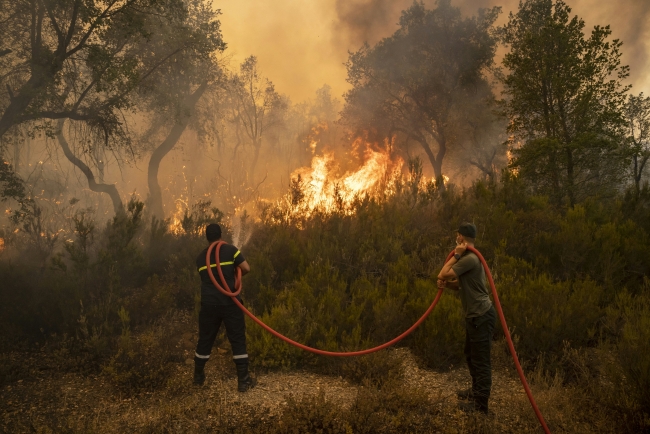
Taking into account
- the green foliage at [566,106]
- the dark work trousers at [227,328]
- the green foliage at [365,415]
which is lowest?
the green foliage at [365,415]

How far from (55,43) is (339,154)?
18.0 meters

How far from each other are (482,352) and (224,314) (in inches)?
121

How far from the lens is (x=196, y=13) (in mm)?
22094

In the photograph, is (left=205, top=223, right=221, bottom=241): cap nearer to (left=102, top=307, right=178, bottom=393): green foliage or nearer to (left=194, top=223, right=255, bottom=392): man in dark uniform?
(left=194, top=223, right=255, bottom=392): man in dark uniform

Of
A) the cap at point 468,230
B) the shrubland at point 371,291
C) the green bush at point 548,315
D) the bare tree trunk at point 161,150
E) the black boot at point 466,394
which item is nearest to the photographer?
the cap at point 468,230

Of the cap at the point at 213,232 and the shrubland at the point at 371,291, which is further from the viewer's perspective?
the shrubland at the point at 371,291

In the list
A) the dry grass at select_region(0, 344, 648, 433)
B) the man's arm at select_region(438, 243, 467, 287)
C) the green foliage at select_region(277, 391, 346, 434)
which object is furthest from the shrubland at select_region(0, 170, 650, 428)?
the man's arm at select_region(438, 243, 467, 287)

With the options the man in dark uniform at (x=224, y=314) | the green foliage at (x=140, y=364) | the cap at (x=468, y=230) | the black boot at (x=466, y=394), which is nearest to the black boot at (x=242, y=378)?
the man in dark uniform at (x=224, y=314)

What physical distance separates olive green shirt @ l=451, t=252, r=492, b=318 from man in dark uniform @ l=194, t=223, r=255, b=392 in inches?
103

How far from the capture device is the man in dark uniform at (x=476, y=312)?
4715mm

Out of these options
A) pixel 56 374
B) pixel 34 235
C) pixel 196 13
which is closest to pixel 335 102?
pixel 196 13

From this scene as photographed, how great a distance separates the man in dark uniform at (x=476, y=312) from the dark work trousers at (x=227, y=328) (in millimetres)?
2593

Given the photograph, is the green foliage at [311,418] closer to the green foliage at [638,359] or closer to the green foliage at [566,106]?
the green foliage at [638,359]

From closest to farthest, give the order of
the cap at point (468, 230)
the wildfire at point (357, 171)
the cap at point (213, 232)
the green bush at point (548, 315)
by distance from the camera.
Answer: the cap at point (468, 230)
the cap at point (213, 232)
the green bush at point (548, 315)
the wildfire at point (357, 171)
